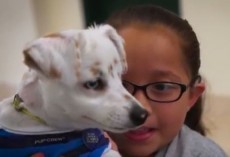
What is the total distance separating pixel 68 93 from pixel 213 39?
1626 millimetres

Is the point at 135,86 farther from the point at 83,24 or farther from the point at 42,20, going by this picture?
the point at 42,20

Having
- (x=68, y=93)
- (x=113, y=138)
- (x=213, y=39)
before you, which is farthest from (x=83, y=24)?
(x=68, y=93)

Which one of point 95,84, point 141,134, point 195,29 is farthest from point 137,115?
point 195,29

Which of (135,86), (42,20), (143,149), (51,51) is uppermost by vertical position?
(51,51)

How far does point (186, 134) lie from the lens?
1044mm

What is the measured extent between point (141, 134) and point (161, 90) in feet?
0.32

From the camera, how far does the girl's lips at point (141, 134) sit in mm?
980

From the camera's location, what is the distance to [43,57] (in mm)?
786

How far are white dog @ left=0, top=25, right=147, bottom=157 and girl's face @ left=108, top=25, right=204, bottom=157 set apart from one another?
0.07m

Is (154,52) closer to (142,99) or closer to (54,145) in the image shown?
(142,99)

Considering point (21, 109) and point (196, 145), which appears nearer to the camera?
point (21, 109)

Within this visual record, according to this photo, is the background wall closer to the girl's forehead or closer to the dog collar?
the girl's forehead

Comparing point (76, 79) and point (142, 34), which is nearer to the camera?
point (76, 79)

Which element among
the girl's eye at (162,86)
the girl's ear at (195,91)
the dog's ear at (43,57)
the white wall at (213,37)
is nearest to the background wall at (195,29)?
the white wall at (213,37)
